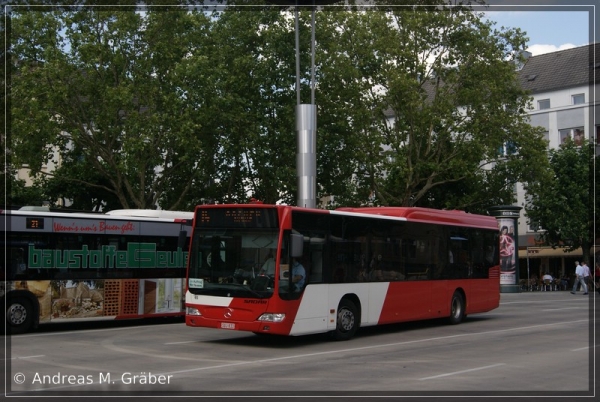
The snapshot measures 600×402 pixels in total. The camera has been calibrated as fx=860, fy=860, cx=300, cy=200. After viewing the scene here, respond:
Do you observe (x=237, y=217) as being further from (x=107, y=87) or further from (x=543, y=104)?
(x=543, y=104)

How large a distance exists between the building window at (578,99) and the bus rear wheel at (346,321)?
52486mm

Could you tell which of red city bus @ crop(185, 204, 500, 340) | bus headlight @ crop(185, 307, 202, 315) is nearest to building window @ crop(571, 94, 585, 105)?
red city bus @ crop(185, 204, 500, 340)

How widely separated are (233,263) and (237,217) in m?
0.90

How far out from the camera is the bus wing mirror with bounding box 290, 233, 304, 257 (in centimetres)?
1585

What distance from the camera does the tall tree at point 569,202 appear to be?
56.0m

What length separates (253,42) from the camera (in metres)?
40.3

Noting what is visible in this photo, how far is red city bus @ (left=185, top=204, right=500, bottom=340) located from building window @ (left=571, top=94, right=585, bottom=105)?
48.4m

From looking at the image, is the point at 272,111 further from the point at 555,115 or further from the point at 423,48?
the point at 555,115

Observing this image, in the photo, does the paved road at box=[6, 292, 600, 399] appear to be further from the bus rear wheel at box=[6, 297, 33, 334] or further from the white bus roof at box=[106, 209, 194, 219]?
the white bus roof at box=[106, 209, 194, 219]

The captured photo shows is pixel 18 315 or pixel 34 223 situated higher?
pixel 34 223

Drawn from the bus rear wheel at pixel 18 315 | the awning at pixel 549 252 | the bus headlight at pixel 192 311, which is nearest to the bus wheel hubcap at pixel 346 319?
the bus headlight at pixel 192 311

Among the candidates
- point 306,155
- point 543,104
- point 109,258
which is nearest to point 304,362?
point 109,258

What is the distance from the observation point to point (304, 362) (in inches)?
545
